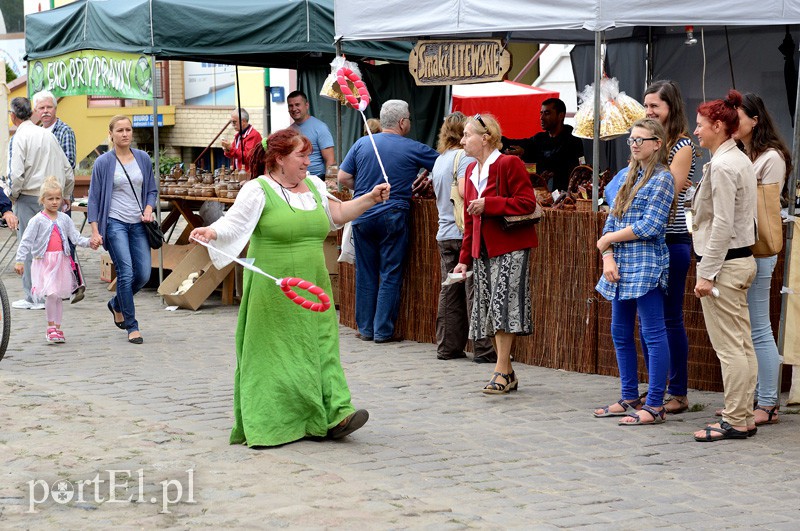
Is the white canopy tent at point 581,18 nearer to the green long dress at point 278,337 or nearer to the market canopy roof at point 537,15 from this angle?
the market canopy roof at point 537,15

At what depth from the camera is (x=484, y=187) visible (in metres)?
7.84

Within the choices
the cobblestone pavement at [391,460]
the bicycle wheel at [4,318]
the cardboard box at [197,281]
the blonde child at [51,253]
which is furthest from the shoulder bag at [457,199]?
the cardboard box at [197,281]

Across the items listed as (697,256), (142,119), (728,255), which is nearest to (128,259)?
(697,256)

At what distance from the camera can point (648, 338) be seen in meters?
6.87

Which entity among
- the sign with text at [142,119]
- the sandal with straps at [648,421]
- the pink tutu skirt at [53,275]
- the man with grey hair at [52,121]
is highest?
the sign with text at [142,119]

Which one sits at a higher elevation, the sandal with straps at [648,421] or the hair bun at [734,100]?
the hair bun at [734,100]

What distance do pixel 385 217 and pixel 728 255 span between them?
370cm

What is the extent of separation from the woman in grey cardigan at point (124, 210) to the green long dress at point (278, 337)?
3.70m

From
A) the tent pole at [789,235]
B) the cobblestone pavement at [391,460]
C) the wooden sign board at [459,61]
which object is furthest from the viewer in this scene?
the wooden sign board at [459,61]

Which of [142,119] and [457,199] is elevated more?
[142,119]

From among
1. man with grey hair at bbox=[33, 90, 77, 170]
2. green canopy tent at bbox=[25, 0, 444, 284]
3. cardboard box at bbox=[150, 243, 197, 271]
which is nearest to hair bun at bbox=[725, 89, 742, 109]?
green canopy tent at bbox=[25, 0, 444, 284]

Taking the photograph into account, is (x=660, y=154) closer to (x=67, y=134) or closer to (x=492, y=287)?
(x=492, y=287)

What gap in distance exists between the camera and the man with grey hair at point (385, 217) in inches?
382

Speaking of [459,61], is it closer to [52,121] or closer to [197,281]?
[197,281]
